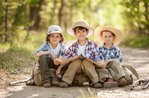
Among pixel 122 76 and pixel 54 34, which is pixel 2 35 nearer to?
pixel 54 34

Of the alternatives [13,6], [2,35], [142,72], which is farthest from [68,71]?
[2,35]

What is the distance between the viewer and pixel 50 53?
Answer: 202 inches

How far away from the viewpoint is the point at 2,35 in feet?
34.6

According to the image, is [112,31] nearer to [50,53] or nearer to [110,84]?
[110,84]

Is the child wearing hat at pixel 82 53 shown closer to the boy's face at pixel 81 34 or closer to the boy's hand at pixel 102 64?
the boy's face at pixel 81 34

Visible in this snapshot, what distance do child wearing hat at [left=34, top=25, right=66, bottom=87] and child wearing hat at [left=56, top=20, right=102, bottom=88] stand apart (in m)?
0.24

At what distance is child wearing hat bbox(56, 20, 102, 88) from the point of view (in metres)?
4.88

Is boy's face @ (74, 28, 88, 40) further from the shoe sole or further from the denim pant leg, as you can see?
the shoe sole

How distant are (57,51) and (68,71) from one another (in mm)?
640

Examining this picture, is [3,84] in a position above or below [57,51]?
below

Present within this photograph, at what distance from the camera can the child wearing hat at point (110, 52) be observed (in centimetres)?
496

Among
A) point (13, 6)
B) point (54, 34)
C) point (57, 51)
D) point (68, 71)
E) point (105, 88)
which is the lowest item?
point (105, 88)

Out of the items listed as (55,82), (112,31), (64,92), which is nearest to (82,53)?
(55,82)

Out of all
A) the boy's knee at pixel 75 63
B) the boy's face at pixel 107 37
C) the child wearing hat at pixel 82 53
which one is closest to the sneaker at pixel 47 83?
the child wearing hat at pixel 82 53
